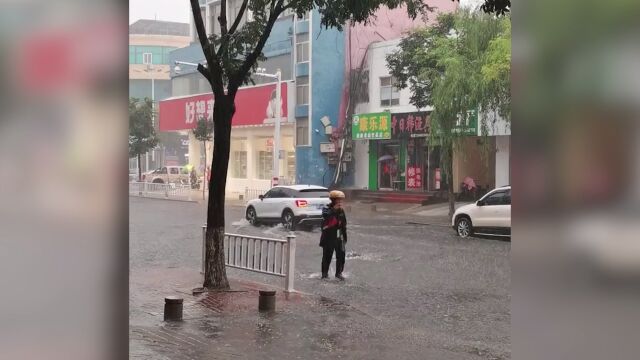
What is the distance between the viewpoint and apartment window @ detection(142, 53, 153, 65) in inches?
2534

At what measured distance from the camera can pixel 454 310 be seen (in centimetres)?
865

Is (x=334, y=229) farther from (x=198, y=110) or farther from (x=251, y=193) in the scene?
(x=198, y=110)

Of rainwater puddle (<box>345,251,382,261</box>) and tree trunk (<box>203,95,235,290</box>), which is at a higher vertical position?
tree trunk (<box>203,95,235,290</box>)

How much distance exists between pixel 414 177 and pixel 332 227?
19736 mm

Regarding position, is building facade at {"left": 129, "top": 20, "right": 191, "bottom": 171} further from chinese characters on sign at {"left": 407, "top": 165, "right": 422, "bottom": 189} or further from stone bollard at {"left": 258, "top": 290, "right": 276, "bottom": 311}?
stone bollard at {"left": 258, "top": 290, "right": 276, "bottom": 311}

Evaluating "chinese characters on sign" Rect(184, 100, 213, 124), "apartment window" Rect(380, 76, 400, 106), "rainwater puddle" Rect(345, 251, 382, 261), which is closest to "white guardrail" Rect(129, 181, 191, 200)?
"chinese characters on sign" Rect(184, 100, 213, 124)

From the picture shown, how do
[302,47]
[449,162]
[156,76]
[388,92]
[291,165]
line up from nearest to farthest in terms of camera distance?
[449,162], [388,92], [302,47], [291,165], [156,76]

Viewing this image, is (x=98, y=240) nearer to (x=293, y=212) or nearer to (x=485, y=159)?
(x=293, y=212)

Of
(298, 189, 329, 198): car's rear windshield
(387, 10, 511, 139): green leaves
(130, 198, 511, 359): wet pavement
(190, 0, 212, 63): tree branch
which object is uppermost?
(387, 10, 511, 139): green leaves

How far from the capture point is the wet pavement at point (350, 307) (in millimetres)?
6391

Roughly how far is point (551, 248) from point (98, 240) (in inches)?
63.3

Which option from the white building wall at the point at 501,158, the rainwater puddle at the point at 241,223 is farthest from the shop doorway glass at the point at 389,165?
the rainwater puddle at the point at 241,223

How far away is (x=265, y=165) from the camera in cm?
3653

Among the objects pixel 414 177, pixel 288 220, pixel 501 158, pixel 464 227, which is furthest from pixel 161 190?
pixel 464 227
